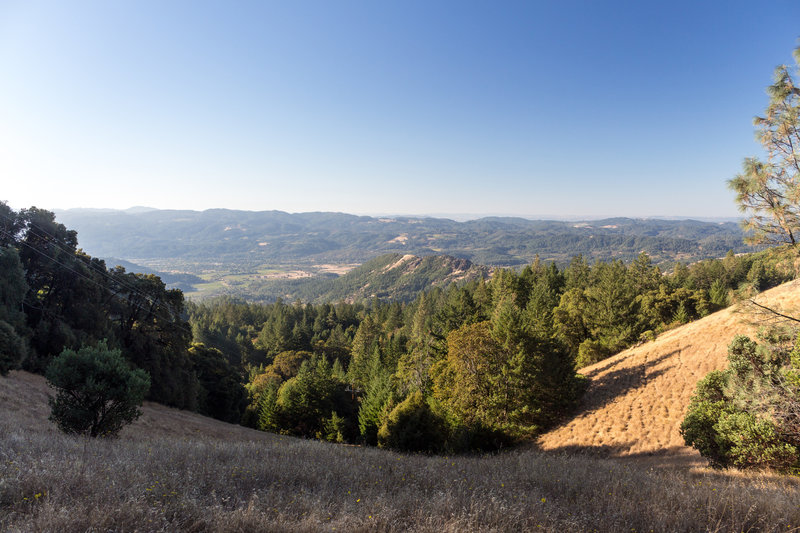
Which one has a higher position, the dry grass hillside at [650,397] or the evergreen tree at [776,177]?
the evergreen tree at [776,177]

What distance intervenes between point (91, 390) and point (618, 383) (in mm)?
26002

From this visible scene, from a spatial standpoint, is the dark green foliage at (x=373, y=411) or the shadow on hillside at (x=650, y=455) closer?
the shadow on hillside at (x=650, y=455)

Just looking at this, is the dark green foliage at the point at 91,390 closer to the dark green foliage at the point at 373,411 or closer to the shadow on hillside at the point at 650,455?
the shadow on hillside at the point at 650,455

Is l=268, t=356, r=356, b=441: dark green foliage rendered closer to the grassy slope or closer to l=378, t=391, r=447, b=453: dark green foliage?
l=378, t=391, r=447, b=453: dark green foliage

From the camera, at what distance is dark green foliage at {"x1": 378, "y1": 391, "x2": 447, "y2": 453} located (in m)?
16.7

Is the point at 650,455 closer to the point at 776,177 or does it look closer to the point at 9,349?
the point at 776,177

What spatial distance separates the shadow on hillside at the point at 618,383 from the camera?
1951 cm

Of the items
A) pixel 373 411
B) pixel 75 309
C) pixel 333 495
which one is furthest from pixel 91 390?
pixel 75 309

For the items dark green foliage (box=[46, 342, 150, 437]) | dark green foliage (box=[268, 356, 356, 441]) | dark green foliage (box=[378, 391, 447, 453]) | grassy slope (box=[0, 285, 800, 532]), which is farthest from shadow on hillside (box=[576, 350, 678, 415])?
dark green foliage (box=[46, 342, 150, 437])

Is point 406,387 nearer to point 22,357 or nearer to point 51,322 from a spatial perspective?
point 22,357

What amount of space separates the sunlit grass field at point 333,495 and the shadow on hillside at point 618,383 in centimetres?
1232

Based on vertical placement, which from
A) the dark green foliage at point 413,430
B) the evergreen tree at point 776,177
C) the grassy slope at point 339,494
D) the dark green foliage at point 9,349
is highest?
the evergreen tree at point 776,177

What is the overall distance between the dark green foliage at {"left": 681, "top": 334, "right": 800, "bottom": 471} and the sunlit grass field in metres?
0.92

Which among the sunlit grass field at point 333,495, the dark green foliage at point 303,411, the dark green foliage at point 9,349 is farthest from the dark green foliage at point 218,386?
the sunlit grass field at point 333,495
